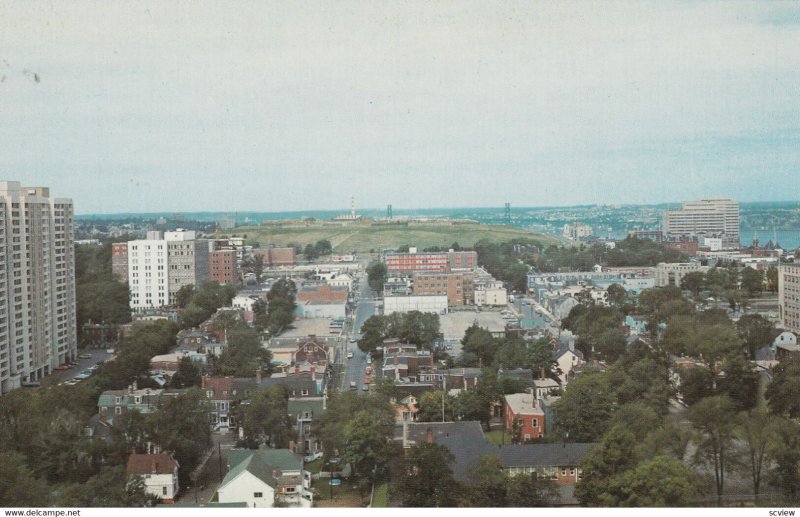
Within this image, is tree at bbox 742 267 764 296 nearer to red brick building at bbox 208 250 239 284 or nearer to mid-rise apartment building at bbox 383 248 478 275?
mid-rise apartment building at bbox 383 248 478 275

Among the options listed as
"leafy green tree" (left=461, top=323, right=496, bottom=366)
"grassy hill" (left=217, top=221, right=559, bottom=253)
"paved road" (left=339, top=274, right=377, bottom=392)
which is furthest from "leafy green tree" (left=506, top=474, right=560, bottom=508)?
"grassy hill" (left=217, top=221, right=559, bottom=253)

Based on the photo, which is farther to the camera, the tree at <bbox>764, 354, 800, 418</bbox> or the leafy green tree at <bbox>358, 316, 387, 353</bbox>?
the leafy green tree at <bbox>358, 316, 387, 353</bbox>

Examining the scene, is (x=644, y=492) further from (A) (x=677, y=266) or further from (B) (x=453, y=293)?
(A) (x=677, y=266)

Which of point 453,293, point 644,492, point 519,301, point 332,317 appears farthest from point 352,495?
point 519,301

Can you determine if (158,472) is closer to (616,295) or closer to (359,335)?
(359,335)

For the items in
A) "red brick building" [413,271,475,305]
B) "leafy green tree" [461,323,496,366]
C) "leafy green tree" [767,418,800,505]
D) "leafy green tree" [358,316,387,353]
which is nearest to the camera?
"leafy green tree" [767,418,800,505]

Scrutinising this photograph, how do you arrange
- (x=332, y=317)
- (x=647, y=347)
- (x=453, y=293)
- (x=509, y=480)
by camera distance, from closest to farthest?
(x=509, y=480), (x=647, y=347), (x=332, y=317), (x=453, y=293)

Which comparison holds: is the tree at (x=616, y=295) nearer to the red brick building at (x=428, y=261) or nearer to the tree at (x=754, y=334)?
the tree at (x=754, y=334)
